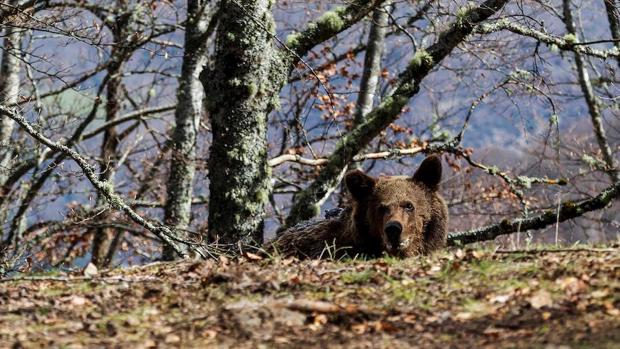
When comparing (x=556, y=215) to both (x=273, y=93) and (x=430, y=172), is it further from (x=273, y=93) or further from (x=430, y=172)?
(x=273, y=93)

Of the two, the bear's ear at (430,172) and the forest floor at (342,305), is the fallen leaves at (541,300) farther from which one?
the bear's ear at (430,172)

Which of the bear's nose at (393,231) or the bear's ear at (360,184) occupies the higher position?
the bear's ear at (360,184)

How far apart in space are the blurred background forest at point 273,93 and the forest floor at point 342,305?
4.66 feet

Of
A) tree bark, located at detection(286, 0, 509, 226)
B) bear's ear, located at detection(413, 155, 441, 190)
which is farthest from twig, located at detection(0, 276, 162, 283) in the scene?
tree bark, located at detection(286, 0, 509, 226)

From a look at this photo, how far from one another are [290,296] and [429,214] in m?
3.81

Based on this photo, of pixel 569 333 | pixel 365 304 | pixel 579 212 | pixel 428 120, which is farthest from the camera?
pixel 428 120

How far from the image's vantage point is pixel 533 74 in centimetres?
1122

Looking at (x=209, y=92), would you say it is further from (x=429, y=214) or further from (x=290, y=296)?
(x=290, y=296)

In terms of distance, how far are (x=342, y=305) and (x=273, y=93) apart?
20.1 feet

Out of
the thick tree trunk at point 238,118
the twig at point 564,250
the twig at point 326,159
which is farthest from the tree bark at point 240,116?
the twig at point 564,250

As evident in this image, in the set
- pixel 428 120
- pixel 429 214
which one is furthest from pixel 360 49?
pixel 429 214

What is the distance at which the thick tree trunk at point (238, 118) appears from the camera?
400 inches

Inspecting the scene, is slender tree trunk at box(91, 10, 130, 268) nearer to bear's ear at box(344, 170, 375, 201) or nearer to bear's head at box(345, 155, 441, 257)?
bear's ear at box(344, 170, 375, 201)

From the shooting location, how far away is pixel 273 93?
411 inches
